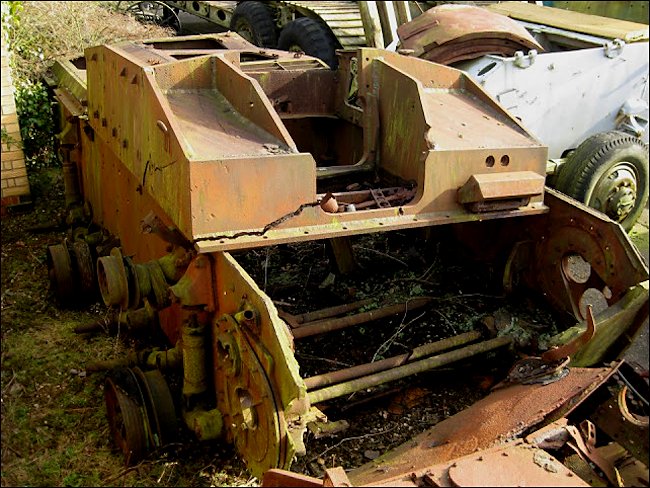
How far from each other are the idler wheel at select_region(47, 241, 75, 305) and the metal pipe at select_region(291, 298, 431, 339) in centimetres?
181

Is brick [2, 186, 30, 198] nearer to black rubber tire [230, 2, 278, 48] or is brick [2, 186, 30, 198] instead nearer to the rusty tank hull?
the rusty tank hull

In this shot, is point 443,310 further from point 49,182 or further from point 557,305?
point 49,182

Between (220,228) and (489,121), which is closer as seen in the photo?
(220,228)

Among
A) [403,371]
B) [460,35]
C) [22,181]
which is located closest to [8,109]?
[22,181]

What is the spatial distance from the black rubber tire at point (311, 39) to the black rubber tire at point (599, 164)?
135 inches

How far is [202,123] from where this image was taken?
4.17 m

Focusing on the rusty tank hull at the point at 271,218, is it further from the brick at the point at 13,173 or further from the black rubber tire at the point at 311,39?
the black rubber tire at the point at 311,39

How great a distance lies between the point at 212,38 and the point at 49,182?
269 centimetres

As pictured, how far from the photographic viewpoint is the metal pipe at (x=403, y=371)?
3904mm

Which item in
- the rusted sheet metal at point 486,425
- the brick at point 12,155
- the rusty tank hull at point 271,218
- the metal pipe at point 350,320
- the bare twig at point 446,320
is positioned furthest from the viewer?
the brick at point 12,155

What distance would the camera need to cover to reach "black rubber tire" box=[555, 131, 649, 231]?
6.98m

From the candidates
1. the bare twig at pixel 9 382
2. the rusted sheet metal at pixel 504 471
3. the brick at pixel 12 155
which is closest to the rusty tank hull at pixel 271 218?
the bare twig at pixel 9 382

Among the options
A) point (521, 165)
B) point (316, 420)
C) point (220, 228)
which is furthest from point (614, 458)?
point (220, 228)

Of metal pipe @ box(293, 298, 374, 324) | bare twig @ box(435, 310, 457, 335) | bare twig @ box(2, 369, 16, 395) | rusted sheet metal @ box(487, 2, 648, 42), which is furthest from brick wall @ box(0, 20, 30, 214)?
rusted sheet metal @ box(487, 2, 648, 42)
